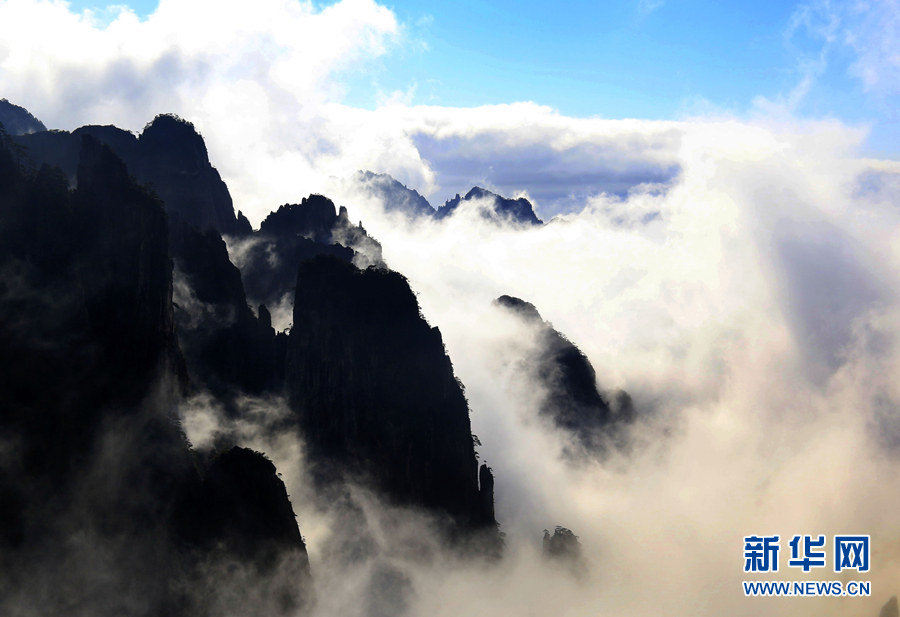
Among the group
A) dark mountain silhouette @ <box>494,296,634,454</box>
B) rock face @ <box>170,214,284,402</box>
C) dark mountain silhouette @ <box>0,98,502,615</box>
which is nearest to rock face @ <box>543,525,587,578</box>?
dark mountain silhouette @ <box>0,98,502,615</box>

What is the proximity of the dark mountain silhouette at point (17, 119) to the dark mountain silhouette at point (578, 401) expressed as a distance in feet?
569

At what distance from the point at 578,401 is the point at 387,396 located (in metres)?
111

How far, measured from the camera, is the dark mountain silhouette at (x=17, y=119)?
455 feet

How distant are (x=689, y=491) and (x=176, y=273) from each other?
6477 inches

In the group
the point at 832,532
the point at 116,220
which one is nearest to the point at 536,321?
the point at 832,532

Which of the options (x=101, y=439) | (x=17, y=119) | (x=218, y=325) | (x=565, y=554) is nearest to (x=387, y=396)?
(x=101, y=439)

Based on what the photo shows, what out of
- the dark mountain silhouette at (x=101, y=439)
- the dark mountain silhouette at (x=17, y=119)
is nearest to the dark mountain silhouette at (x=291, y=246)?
the dark mountain silhouette at (x=101, y=439)

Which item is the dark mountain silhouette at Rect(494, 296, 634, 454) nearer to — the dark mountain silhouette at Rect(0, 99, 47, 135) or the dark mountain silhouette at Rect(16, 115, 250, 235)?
the dark mountain silhouette at Rect(16, 115, 250, 235)

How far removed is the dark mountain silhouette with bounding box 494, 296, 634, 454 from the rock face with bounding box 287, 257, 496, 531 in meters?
100

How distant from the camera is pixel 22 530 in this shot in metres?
37.7

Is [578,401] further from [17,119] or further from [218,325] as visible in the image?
[17,119]

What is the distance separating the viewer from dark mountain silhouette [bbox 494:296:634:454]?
167 meters

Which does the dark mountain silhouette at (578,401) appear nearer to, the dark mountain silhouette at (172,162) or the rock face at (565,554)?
the rock face at (565,554)

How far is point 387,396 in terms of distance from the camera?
71.6 m
